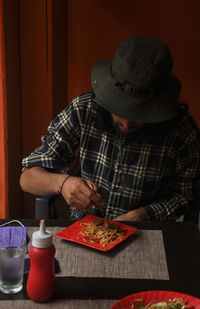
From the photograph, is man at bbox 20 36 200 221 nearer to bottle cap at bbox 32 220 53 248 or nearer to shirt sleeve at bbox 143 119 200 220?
shirt sleeve at bbox 143 119 200 220

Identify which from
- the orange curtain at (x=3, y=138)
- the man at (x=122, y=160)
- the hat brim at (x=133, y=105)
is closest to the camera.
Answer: the hat brim at (x=133, y=105)

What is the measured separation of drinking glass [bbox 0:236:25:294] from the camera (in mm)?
1067

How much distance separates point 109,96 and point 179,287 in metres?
0.69

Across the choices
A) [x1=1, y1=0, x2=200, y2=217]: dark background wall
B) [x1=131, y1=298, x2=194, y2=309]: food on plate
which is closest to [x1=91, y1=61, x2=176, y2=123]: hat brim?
[x1=131, y1=298, x2=194, y2=309]: food on plate

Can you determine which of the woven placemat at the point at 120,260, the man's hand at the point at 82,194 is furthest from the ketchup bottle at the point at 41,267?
the man's hand at the point at 82,194

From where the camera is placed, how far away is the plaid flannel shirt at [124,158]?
1788 mm

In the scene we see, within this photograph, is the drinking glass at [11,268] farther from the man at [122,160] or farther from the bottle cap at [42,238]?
the man at [122,160]

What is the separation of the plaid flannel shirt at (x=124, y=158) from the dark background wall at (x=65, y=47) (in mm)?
934

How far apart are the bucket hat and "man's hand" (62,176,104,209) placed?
294 millimetres

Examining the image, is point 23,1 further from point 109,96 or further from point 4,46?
point 109,96

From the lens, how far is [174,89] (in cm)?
155

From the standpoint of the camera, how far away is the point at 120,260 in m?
1.27

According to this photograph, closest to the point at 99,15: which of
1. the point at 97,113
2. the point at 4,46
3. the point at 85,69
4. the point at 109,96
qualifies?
the point at 85,69

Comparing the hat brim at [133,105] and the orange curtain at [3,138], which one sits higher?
the hat brim at [133,105]
